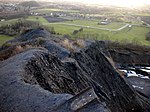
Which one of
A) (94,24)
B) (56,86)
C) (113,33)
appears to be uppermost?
(56,86)

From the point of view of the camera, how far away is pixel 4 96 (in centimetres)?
1920

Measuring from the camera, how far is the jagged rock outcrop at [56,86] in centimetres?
1677

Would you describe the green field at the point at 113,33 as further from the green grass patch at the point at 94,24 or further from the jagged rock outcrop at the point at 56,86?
the jagged rock outcrop at the point at 56,86

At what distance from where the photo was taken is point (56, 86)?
23172mm

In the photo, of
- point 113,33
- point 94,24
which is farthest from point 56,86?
point 94,24

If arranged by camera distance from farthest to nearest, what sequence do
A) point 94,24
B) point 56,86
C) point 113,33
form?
point 94,24 → point 113,33 → point 56,86

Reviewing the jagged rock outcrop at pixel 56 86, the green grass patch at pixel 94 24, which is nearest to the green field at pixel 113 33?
the green grass patch at pixel 94 24

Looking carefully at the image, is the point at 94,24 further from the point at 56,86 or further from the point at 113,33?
the point at 56,86

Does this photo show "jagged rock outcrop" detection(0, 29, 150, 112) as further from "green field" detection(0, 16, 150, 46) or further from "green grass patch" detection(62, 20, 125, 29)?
"green grass patch" detection(62, 20, 125, 29)

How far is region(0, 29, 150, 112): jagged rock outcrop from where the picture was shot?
1677 cm

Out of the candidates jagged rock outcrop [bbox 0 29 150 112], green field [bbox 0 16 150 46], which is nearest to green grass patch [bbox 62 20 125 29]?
green field [bbox 0 16 150 46]

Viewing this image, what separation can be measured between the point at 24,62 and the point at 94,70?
693 inches

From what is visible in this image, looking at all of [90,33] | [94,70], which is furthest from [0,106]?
[90,33]

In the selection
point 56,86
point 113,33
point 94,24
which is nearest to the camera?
point 56,86
